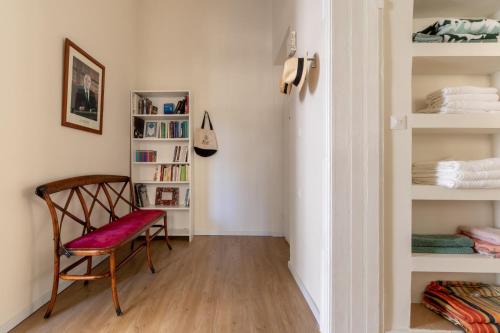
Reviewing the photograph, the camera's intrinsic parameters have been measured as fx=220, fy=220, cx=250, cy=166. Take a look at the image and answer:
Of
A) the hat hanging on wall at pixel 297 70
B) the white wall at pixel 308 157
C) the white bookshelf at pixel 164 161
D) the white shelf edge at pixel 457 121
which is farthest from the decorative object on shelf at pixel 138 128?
the white shelf edge at pixel 457 121

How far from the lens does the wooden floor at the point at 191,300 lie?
1376 mm

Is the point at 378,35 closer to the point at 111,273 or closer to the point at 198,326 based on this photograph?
the point at 198,326

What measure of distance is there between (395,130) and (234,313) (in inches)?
59.0

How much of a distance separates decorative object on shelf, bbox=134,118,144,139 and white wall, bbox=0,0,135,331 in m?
0.79

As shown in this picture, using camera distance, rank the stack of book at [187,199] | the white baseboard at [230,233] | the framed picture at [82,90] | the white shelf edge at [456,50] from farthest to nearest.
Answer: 1. the white baseboard at [230,233]
2. the stack of book at [187,199]
3. the framed picture at [82,90]
4. the white shelf edge at [456,50]

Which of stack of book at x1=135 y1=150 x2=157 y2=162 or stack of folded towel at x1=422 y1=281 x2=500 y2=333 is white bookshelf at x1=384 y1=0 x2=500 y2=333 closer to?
stack of folded towel at x1=422 y1=281 x2=500 y2=333

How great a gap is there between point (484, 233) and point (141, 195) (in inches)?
129

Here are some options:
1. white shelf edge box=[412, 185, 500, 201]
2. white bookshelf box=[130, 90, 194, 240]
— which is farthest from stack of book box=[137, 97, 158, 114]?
white shelf edge box=[412, 185, 500, 201]

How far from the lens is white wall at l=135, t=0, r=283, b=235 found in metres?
3.16

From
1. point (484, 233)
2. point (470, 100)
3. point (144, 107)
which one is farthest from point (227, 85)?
point (484, 233)

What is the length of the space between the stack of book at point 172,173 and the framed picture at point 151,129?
17.8 inches

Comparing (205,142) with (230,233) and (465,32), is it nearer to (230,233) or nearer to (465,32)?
(230,233)

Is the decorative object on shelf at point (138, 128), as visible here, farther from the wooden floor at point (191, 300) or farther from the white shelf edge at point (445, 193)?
the white shelf edge at point (445, 193)

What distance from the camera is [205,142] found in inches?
119
